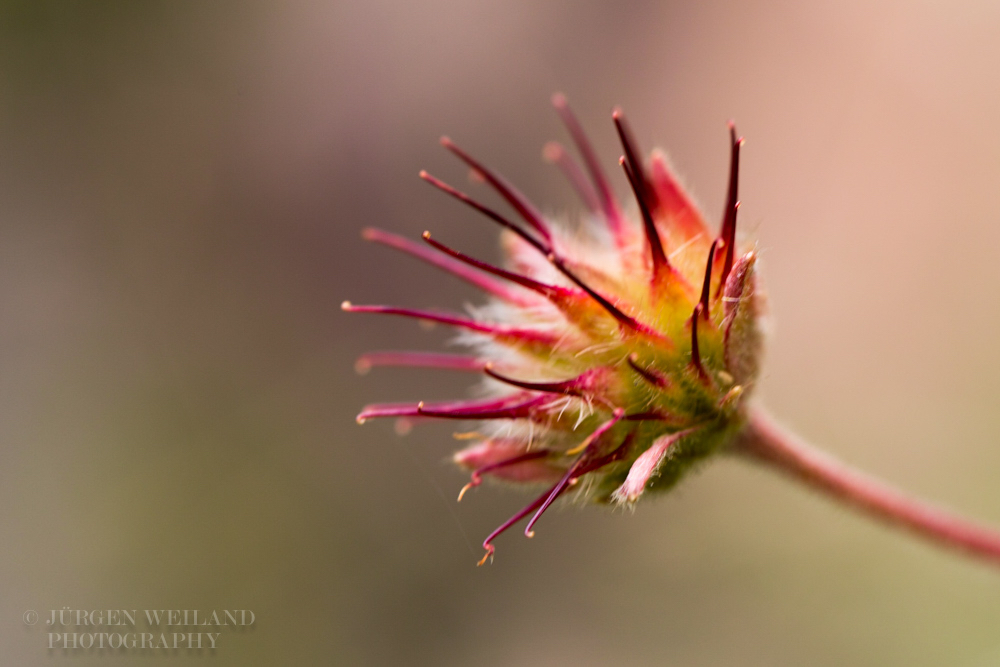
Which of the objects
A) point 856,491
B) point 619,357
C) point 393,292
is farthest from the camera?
point 393,292

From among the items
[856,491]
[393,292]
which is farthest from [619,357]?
[393,292]

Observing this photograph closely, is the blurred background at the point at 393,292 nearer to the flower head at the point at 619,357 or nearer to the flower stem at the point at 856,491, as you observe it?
the flower stem at the point at 856,491

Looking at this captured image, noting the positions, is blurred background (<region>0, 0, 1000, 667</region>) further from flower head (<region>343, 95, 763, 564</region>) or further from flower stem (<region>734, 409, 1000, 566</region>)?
flower head (<region>343, 95, 763, 564</region>)

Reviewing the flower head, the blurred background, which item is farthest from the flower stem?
the blurred background

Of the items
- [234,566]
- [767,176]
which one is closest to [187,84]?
[234,566]

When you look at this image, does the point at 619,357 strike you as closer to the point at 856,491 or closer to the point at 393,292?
the point at 856,491

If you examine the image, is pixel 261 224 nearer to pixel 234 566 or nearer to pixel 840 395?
pixel 234 566
